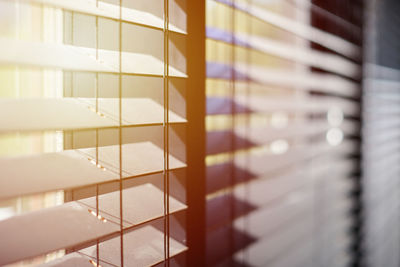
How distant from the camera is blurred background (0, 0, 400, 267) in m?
0.48

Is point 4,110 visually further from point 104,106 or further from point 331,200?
point 331,200

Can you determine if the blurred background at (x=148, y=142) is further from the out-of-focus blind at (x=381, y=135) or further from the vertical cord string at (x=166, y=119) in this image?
the out-of-focus blind at (x=381, y=135)

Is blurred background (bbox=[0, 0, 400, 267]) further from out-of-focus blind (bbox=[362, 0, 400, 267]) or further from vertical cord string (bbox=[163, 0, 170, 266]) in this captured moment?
out-of-focus blind (bbox=[362, 0, 400, 267])

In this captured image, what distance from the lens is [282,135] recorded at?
1.08 meters

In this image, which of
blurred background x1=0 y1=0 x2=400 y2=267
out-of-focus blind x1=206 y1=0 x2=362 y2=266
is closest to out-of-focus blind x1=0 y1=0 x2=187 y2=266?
blurred background x1=0 y1=0 x2=400 y2=267

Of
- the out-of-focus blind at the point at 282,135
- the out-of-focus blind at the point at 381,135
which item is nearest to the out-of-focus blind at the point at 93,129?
the out-of-focus blind at the point at 282,135

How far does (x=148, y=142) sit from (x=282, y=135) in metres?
0.53

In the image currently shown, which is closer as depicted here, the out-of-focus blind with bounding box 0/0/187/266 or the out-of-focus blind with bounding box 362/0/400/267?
the out-of-focus blind with bounding box 0/0/187/266

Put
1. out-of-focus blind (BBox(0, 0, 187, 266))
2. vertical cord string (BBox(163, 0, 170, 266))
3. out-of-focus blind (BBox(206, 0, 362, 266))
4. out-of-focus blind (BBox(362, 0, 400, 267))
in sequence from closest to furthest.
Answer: out-of-focus blind (BBox(0, 0, 187, 266)), vertical cord string (BBox(163, 0, 170, 266)), out-of-focus blind (BBox(206, 0, 362, 266)), out-of-focus blind (BBox(362, 0, 400, 267))

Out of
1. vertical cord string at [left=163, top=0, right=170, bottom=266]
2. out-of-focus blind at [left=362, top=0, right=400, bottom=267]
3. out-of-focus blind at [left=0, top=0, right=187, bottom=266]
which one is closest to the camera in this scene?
out-of-focus blind at [left=0, top=0, right=187, bottom=266]

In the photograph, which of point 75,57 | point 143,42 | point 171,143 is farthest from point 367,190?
point 75,57

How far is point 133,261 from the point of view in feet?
2.00

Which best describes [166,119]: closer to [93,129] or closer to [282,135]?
[93,129]

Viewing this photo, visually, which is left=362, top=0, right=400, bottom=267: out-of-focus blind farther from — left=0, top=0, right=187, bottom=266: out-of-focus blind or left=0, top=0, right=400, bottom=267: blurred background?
left=0, top=0, right=187, bottom=266: out-of-focus blind
